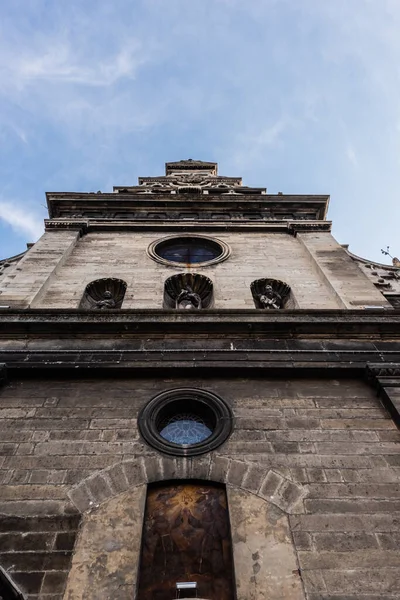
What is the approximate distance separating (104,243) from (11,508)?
395 inches

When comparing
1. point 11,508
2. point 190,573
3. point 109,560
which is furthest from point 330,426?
point 11,508

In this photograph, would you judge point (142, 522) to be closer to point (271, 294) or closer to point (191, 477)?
point (191, 477)

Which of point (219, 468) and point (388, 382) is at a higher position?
point (388, 382)

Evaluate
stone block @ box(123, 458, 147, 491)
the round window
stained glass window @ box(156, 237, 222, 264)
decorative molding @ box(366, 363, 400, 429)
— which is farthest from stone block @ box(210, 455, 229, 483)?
stained glass window @ box(156, 237, 222, 264)

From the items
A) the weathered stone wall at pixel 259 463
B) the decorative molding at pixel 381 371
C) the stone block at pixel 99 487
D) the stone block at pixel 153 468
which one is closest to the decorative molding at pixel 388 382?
the decorative molding at pixel 381 371

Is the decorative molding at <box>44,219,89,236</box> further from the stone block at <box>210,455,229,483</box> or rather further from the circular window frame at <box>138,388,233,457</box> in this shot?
the stone block at <box>210,455,229,483</box>

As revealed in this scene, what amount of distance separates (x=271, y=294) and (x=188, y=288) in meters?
2.33

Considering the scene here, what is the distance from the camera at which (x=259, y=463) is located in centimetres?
684

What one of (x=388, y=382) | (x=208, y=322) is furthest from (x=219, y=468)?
(x=388, y=382)

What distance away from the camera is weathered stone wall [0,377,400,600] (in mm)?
5539

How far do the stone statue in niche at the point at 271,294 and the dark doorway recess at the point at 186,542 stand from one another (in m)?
6.24

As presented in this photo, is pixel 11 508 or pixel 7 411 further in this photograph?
pixel 7 411

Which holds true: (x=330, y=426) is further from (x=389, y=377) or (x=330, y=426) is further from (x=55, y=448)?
(x=55, y=448)

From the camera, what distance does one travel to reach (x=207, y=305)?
41.0ft
